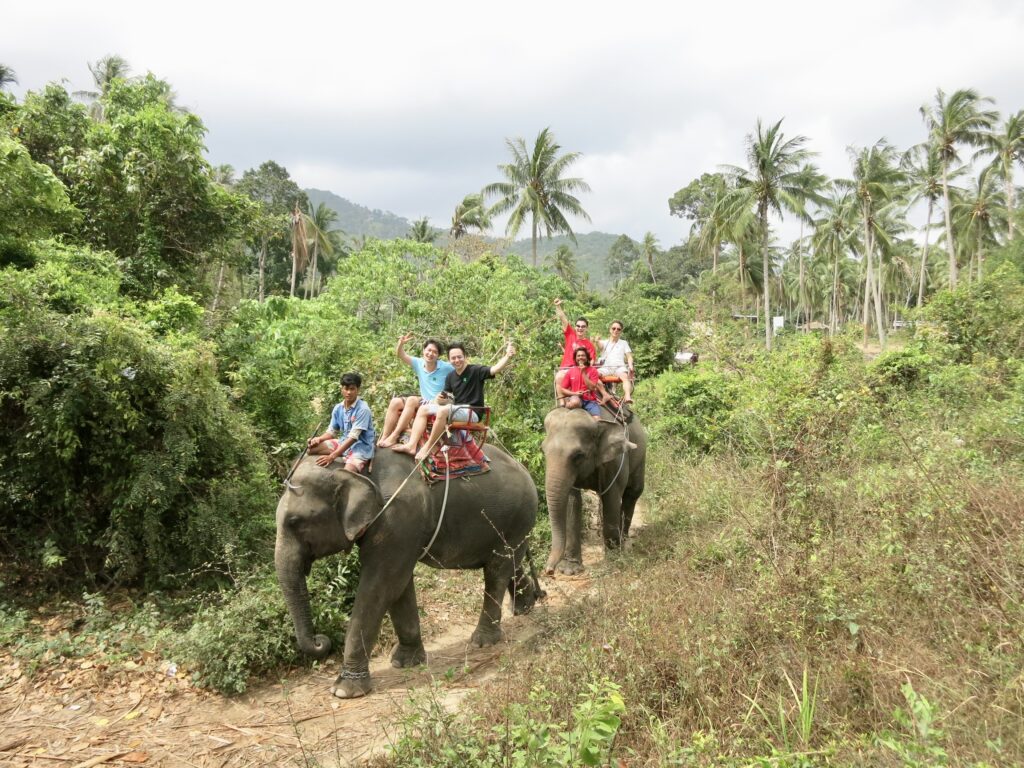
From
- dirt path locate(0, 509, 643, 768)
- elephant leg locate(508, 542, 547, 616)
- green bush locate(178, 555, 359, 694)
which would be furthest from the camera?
elephant leg locate(508, 542, 547, 616)

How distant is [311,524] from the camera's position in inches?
195

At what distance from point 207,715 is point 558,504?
3.97m

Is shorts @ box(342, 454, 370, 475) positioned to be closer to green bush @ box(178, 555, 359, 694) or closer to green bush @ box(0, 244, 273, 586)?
green bush @ box(178, 555, 359, 694)

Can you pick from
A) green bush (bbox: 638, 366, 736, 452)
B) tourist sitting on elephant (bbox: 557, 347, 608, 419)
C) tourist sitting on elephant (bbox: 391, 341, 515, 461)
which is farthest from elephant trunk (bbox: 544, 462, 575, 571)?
green bush (bbox: 638, 366, 736, 452)

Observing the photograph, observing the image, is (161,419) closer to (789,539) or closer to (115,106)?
(789,539)

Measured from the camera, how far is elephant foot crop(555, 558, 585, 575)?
7.84 meters

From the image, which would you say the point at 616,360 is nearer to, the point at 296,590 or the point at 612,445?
the point at 612,445

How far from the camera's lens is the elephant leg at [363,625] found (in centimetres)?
514

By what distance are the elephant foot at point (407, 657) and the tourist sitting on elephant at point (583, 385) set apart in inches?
133

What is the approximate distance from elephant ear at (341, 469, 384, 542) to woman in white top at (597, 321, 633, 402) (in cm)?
450

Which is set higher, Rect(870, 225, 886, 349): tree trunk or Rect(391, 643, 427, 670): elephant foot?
Rect(870, 225, 886, 349): tree trunk

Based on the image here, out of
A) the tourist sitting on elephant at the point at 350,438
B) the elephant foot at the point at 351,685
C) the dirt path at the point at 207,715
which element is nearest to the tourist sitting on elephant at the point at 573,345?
the dirt path at the point at 207,715

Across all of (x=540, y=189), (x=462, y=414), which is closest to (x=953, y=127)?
(x=540, y=189)

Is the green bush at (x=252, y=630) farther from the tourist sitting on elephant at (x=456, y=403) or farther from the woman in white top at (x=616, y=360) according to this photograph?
the woman in white top at (x=616, y=360)
